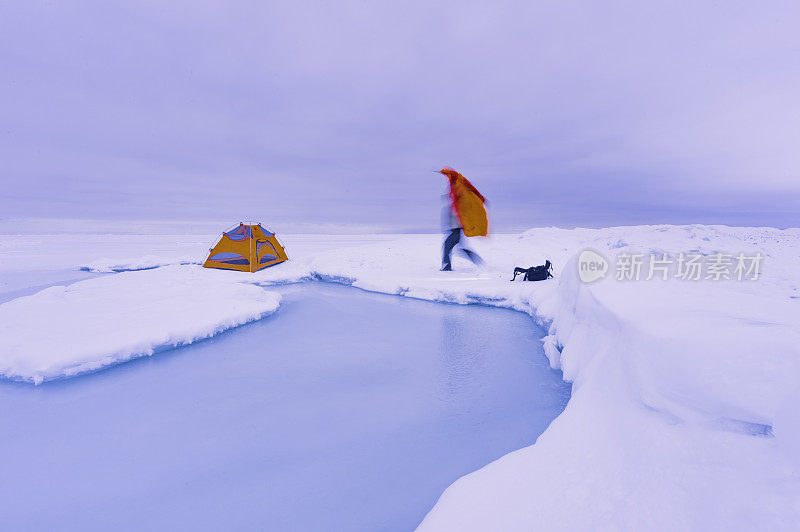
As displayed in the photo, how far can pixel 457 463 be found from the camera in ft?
7.23

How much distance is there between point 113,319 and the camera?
4617mm

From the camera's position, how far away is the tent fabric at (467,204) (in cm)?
777

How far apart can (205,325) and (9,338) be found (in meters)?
2.03

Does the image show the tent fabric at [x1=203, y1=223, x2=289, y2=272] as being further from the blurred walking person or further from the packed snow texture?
the packed snow texture

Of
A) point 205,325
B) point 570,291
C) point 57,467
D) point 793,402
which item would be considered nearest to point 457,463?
point 793,402

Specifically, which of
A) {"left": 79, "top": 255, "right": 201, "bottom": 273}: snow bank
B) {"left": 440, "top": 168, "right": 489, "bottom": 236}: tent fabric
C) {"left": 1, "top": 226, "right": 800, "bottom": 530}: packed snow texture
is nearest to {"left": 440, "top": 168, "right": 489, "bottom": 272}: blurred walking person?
{"left": 440, "top": 168, "right": 489, "bottom": 236}: tent fabric

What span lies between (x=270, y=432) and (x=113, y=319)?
12.1 feet

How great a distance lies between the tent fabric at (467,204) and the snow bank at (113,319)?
465 cm

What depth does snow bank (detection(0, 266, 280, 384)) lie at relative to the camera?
12.0 feet

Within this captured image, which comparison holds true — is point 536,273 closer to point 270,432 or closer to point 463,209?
point 463,209

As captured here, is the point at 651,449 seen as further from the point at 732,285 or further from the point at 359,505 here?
the point at 732,285

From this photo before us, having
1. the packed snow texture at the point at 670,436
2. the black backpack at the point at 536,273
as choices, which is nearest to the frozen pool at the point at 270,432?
the packed snow texture at the point at 670,436

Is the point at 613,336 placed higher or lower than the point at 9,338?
higher

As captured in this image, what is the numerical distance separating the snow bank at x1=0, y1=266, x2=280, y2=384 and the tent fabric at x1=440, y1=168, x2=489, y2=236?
4654 millimetres
